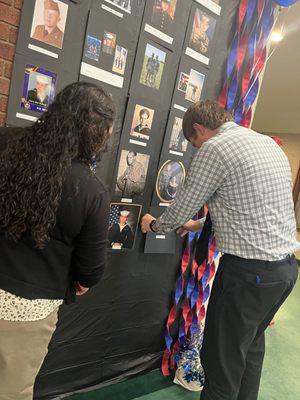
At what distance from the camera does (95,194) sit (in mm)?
1037

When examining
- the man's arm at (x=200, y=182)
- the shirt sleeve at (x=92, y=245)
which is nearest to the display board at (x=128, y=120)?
the man's arm at (x=200, y=182)

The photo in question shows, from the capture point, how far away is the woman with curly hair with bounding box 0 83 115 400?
987mm

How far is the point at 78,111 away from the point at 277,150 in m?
0.97

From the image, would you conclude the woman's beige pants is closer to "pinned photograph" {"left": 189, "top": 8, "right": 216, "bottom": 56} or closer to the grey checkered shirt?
the grey checkered shirt

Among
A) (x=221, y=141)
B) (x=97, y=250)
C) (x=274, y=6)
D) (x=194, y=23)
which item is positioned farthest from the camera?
(x=274, y=6)

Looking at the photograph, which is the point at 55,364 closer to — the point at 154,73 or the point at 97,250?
the point at 97,250

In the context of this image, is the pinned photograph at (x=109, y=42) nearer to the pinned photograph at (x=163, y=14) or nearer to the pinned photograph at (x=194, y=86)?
the pinned photograph at (x=163, y=14)

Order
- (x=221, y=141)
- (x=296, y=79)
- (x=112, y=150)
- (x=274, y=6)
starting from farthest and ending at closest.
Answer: (x=296, y=79), (x=274, y=6), (x=112, y=150), (x=221, y=141)

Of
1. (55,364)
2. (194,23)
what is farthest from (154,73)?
(55,364)

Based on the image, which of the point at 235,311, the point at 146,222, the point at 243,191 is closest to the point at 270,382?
the point at 235,311

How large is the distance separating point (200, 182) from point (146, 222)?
517mm

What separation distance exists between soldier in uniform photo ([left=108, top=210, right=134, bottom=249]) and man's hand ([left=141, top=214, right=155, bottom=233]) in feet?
0.24

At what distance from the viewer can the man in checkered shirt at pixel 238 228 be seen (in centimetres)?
149

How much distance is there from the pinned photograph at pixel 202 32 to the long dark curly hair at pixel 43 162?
1137mm
